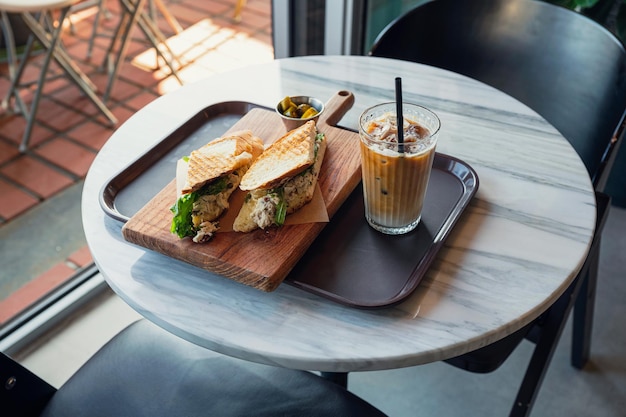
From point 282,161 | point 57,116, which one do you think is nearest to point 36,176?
point 57,116

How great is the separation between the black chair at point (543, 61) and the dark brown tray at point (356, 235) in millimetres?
388

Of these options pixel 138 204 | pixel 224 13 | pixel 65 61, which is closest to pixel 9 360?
pixel 138 204

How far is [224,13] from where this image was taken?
3.15 m

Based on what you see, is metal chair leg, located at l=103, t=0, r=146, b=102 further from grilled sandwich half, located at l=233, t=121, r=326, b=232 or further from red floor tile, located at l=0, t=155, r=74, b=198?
grilled sandwich half, located at l=233, t=121, r=326, b=232

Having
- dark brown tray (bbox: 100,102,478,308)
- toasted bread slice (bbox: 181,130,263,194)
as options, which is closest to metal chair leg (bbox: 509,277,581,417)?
dark brown tray (bbox: 100,102,478,308)

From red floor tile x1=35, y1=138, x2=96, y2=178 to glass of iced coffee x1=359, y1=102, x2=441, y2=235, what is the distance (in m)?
1.58

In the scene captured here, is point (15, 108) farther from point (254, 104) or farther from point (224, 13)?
point (254, 104)

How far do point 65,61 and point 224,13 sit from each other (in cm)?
106

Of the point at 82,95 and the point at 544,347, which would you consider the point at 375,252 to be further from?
the point at 82,95

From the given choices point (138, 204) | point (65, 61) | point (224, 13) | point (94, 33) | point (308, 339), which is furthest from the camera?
point (224, 13)

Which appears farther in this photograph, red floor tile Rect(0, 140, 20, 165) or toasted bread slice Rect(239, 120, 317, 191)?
red floor tile Rect(0, 140, 20, 165)

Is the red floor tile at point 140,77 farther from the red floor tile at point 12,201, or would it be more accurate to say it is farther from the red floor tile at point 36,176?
the red floor tile at point 12,201

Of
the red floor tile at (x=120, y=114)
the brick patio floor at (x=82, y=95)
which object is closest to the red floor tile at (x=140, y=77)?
the brick patio floor at (x=82, y=95)

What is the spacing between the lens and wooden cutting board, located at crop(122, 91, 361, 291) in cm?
77
